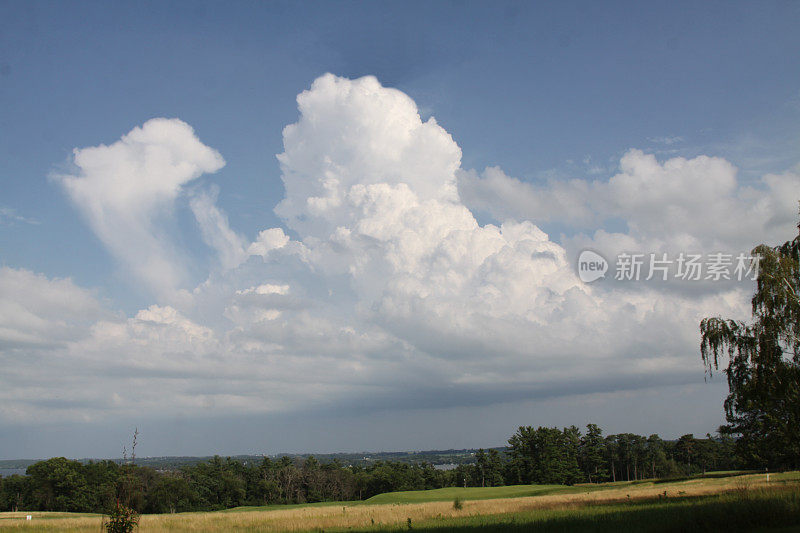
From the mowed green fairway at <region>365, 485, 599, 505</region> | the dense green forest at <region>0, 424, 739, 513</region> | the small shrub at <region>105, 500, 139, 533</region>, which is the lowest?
the dense green forest at <region>0, 424, 739, 513</region>

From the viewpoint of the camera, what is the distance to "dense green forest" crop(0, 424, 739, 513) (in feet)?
336

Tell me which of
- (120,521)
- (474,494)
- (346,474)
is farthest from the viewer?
(346,474)

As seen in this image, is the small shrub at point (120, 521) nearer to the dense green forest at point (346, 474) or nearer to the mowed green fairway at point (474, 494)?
the mowed green fairway at point (474, 494)

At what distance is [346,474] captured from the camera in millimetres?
138625

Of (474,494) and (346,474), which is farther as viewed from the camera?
(346,474)

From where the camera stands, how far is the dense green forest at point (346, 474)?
10250 centimetres

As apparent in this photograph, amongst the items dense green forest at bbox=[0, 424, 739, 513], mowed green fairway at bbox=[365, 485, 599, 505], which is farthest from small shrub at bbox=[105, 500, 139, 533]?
dense green forest at bbox=[0, 424, 739, 513]

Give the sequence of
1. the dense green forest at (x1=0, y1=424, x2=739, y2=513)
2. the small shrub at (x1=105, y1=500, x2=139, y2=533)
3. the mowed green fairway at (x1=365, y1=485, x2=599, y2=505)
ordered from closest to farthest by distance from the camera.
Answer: the small shrub at (x1=105, y1=500, x2=139, y2=533)
the mowed green fairway at (x1=365, y1=485, x2=599, y2=505)
the dense green forest at (x1=0, y1=424, x2=739, y2=513)

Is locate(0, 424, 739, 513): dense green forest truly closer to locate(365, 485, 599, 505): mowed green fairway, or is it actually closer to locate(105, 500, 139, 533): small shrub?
locate(365, 485, 599, 505): mowed green fairway

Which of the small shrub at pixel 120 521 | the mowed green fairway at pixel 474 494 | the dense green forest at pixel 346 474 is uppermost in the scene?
Answer: the small shrub at pixel 120 521

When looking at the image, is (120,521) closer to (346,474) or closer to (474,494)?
(474,494)

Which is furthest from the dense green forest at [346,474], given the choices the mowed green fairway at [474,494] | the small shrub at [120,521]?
the small shrub at [120,521]

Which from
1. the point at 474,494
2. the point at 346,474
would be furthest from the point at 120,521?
the point at 346,474

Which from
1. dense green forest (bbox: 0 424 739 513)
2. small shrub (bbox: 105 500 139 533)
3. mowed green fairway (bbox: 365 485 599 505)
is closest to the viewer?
small shrub (bbox: 105 500 139 533)
